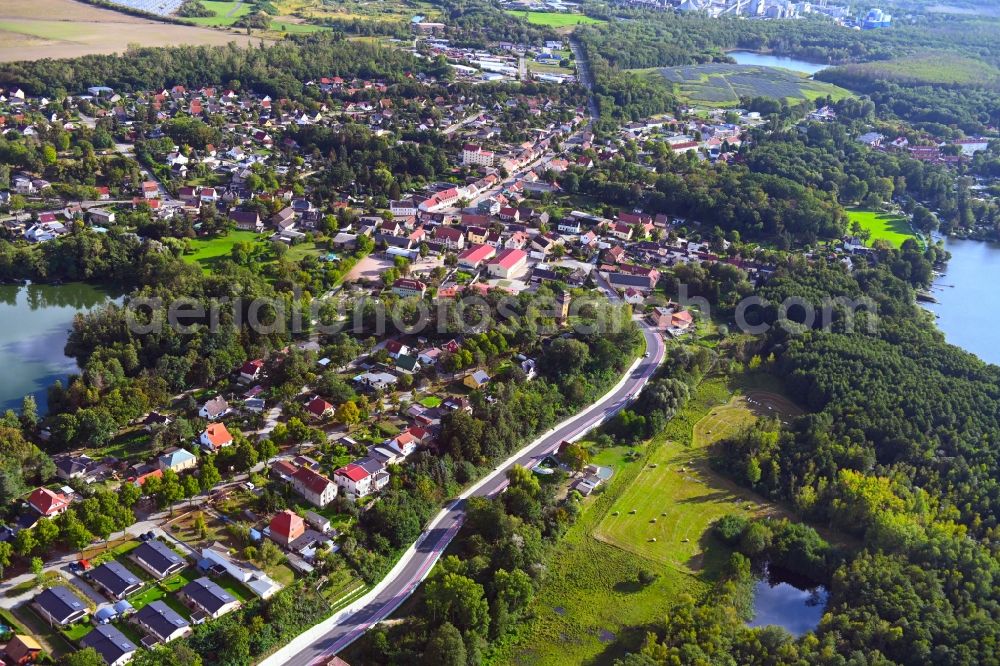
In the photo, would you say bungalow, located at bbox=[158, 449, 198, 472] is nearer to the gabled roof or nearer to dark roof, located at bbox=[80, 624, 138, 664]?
the gabled roof

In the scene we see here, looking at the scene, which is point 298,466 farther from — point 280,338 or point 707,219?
point 707,219

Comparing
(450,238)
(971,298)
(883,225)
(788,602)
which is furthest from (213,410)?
(883,225)

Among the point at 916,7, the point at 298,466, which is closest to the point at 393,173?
the point at 298,466

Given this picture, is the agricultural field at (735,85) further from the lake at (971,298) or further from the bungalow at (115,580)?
the bungalow at (115,580)

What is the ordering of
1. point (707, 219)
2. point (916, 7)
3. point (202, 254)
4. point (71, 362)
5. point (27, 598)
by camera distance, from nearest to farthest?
1. point (27, 598)
2. point (71, 362)
3. point (202, 254)
4. point (707, 219)
5. point (916, 7)

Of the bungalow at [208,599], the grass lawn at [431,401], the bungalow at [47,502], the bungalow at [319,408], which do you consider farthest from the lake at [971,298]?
the bungalow at [47,502]
